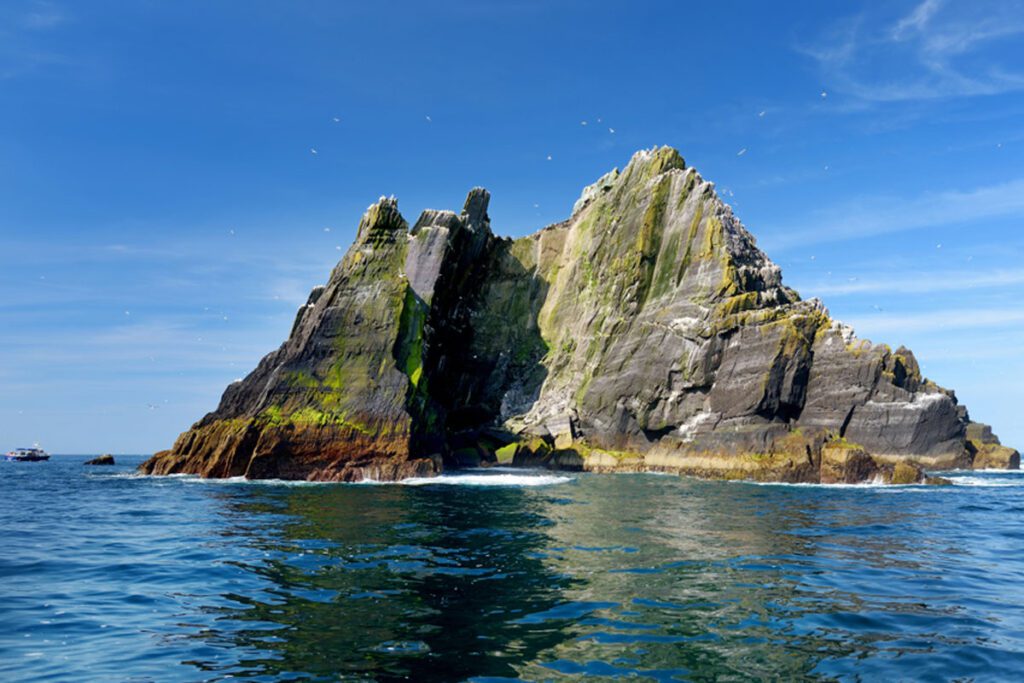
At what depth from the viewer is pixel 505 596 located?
1445 cm

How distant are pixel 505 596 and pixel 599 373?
72.1m

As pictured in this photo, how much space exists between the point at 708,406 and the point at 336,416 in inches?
1618

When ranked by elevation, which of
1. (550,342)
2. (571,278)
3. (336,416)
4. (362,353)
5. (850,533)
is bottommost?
(850,533)

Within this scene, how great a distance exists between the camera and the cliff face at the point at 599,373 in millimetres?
55469

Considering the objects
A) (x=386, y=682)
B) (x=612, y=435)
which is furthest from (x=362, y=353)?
(x=386, y=682)

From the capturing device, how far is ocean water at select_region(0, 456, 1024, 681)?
1041 centimetres

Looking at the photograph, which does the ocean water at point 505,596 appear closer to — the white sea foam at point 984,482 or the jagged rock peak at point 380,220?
the white sea foam at point 984,482

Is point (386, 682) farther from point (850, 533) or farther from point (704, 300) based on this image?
point (704, 300)

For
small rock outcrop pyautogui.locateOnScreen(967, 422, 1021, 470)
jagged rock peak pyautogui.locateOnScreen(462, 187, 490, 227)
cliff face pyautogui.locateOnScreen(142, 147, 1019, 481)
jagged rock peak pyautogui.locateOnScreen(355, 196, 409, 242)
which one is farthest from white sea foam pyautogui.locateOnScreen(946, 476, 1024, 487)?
jagged rock peak pyautogui.locateOnScreen(462, 187, 490, 227)

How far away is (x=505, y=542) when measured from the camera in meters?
21.5

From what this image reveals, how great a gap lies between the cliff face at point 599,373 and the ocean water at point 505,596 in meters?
26.2

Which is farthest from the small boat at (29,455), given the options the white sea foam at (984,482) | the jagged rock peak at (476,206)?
the white sea foam at (984,482)

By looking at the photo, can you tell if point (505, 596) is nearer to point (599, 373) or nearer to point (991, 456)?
point (599, 373)

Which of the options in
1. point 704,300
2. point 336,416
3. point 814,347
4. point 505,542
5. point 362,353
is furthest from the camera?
point 704,300
